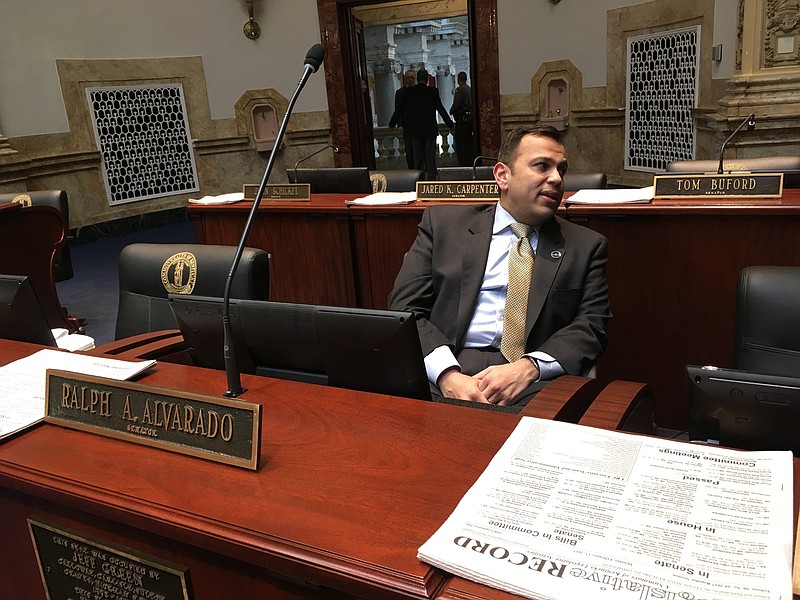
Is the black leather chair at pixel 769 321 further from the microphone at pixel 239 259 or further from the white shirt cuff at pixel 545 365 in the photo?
the microphone at pixel 239 259

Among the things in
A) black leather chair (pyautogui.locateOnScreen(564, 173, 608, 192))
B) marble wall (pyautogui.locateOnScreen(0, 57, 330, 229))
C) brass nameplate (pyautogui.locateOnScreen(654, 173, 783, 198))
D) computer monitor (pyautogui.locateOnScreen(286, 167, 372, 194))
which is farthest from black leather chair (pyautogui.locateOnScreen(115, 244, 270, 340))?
marble wall (pyautogui.locateOnScreen(0, 57, 330, 229))

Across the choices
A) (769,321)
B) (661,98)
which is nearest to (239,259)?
(769,321)

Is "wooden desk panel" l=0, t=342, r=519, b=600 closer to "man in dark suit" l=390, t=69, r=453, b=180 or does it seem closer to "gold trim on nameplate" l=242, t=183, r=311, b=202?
"gold trim on nameplate" l=242, t=183, r=311, b=202

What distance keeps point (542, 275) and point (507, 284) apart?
4.3 inches

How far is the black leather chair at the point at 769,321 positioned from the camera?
1403mm

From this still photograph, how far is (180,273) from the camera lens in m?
2.08

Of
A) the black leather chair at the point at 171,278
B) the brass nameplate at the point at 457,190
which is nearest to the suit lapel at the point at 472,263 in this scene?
the black leather chair at the point at 171,278

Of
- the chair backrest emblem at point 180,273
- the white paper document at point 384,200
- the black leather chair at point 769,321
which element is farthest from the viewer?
the white paper document at point 384,200

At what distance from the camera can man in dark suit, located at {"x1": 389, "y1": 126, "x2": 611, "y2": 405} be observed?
5.73 ft

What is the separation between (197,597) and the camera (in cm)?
92

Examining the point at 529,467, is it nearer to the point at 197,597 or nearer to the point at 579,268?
the point at 197,597

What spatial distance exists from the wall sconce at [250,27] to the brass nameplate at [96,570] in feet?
24.5

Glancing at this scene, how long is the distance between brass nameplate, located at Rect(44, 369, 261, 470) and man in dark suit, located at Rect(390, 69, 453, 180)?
21.1ft

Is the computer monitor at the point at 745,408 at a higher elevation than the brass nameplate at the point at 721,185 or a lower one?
lower
